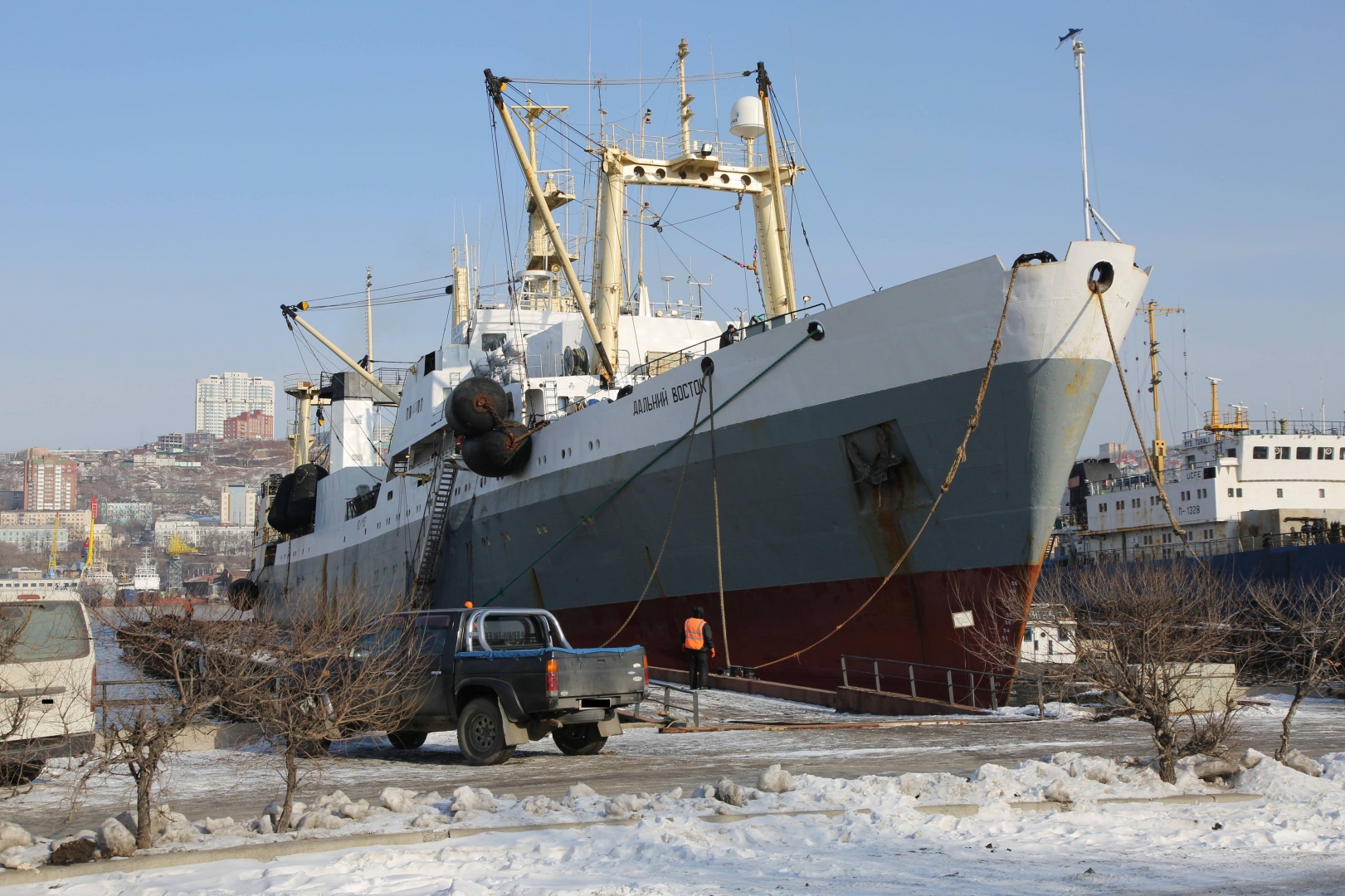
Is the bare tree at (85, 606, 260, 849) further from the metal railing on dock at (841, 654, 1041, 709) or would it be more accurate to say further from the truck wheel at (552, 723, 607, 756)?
the metal railing on dock at (841, 654, 1041, 709)

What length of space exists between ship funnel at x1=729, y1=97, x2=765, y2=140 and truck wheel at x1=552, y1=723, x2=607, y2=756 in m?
15.4

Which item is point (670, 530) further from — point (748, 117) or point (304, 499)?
point (304, 499)

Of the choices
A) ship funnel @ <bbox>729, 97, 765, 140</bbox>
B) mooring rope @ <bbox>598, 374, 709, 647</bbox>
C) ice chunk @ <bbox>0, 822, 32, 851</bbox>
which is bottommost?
ice chunk @ <bbox>0, 822, 32, 851</bbox>

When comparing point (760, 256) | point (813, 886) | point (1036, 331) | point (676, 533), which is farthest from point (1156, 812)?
point (760, 256)

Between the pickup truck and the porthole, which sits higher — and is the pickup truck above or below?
below

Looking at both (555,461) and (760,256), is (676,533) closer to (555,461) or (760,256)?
(555,461)

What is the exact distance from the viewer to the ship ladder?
26703 millimetres

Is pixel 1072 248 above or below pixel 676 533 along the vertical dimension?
above

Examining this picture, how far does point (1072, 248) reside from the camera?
16078 millimetres

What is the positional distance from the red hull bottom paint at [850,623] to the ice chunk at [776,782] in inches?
336

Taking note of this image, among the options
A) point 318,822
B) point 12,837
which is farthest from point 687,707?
point 12,837

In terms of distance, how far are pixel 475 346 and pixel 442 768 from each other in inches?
794

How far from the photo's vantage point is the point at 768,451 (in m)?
18.4

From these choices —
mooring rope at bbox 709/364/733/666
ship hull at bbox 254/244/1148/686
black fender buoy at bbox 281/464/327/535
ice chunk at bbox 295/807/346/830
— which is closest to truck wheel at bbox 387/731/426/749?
ice chunk at bbox 295/807/346/830
